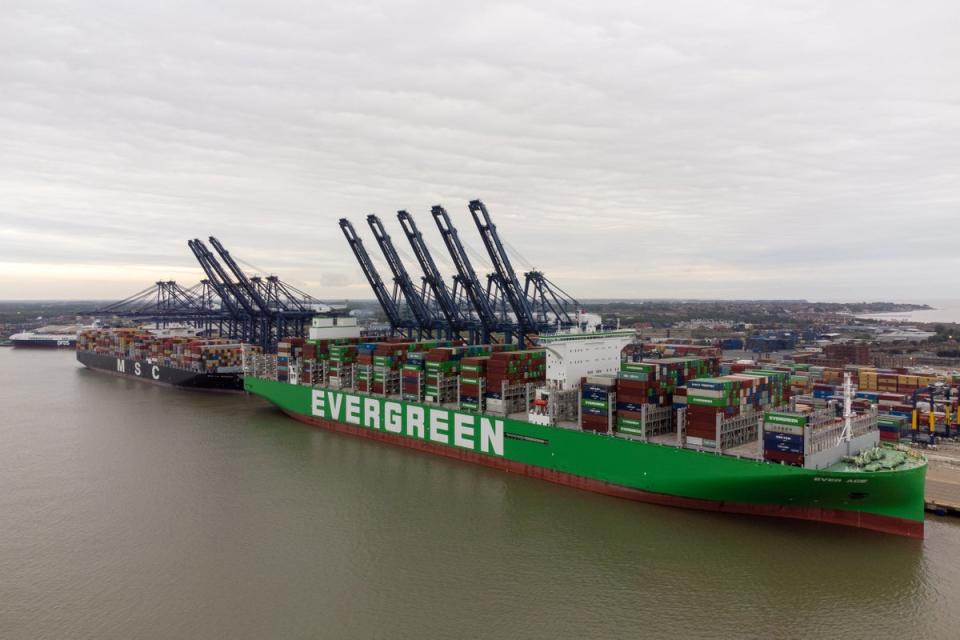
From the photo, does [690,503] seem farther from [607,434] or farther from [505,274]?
[505,274]

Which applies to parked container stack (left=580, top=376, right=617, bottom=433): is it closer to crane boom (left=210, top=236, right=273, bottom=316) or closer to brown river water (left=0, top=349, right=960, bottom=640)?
brown river water (left=0, top=349, right=960, bottom=640)

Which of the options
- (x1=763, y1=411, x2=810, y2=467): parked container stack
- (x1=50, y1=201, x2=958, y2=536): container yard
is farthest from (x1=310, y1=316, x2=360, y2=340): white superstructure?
(x1=763, y1=411, x2=810, y2=467): parked container stack

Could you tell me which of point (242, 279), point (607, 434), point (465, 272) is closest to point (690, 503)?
point (607, 434)

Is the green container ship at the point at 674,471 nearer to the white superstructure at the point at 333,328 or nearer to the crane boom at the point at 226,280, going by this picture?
the white superstructure at the point at 333,328

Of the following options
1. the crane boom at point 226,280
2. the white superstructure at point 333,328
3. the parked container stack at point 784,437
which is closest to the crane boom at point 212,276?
the crane boom at point 226,280

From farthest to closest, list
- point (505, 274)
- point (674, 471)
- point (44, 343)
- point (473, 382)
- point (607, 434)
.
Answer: point (44, 343)
point (505, 274)
point (473, 382)
point (607, 434)
point (674, 471)
